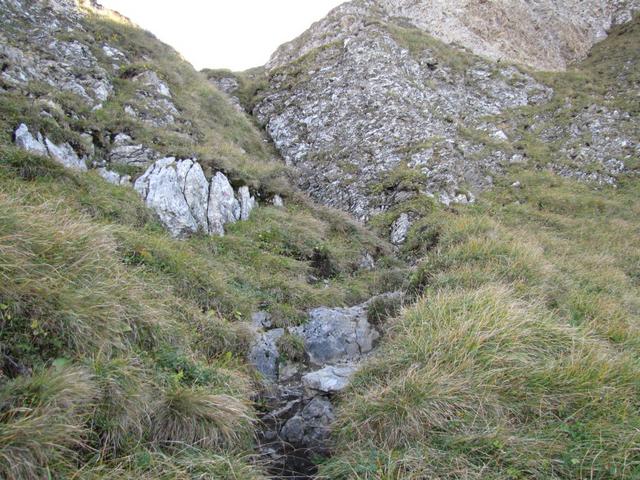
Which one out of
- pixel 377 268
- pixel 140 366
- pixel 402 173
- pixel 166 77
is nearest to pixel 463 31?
pixel 402 173

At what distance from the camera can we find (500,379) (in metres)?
4.29

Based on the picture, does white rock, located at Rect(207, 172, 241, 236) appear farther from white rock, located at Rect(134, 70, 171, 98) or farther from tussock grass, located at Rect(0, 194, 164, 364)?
white rock, located at Rect(134, 70, 171, 98)

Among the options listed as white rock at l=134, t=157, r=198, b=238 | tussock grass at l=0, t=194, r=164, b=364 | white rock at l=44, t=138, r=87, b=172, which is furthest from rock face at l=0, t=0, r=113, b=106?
tussock grass at l=0, t=194, r=164, b=364

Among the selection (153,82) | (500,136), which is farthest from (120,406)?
(500,136)

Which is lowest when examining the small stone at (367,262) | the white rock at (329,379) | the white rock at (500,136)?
the white rock at (329,379)

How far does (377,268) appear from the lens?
10.6 m

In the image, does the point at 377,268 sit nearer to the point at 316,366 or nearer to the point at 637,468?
the point at 316,366

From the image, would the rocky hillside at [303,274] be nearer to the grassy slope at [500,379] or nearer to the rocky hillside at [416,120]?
the grassy slope at [500,379]

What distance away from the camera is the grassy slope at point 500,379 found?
3.54 metres

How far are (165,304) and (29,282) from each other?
1963mm

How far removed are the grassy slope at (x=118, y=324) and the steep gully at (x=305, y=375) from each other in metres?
0.36

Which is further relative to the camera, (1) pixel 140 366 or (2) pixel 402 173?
(2) pixel 402 173

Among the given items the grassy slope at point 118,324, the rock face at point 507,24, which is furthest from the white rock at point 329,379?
the rock face at point 507,24

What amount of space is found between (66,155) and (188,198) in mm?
2598
